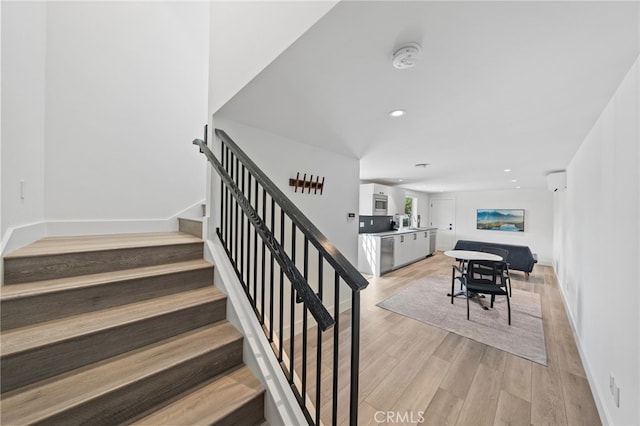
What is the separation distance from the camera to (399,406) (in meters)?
1.67

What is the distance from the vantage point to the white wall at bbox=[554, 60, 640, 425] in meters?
1.20

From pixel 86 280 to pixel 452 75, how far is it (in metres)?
2.47

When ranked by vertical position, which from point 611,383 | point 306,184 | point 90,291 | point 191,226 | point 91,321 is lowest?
point 611,383

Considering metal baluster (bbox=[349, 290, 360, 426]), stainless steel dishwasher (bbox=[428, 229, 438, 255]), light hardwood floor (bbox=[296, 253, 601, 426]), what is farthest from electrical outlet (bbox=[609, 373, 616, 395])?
stainless steel dishwasher (bbox=[428, 229, 438, 255])

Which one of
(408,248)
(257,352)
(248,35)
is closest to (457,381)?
(257,352)

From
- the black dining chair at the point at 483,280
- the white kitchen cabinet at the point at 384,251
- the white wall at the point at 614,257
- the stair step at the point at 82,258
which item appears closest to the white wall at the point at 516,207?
the white kitchen cabinet at the point at 384,251

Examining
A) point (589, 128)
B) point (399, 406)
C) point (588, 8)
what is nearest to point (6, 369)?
point (399, 406)

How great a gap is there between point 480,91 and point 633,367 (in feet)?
5.65

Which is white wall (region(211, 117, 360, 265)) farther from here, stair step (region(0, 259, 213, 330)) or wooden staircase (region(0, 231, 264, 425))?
wooden staircase (region(0, 231, 264, 425))

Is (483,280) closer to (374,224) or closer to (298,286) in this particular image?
(374,224)

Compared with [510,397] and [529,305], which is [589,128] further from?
[529,305]

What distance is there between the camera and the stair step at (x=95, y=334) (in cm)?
101

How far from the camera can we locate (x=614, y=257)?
1.47 meters

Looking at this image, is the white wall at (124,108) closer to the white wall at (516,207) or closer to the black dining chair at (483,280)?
the black dining chair at (483,280)
